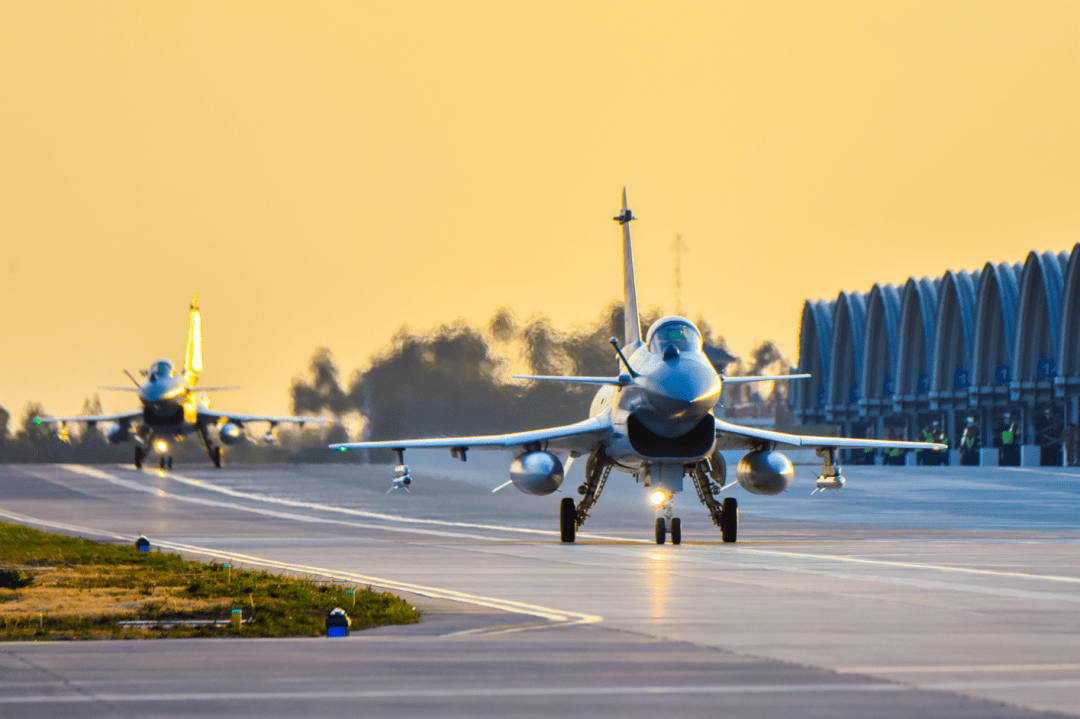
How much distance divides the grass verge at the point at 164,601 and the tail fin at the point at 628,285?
15008 millimetres

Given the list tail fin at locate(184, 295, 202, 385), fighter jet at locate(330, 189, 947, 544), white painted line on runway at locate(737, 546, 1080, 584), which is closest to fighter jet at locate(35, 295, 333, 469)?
tail fin at locate(184, 295, 202, 385)

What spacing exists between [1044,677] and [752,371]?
130 metres

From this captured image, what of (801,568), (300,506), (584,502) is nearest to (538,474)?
(584,502)

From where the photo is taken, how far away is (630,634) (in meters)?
12.3

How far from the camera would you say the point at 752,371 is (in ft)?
454

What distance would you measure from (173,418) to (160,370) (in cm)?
216

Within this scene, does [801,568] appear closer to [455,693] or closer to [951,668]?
[951,668]

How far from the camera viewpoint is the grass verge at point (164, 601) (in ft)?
40.7

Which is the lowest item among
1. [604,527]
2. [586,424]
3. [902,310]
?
[604,527]

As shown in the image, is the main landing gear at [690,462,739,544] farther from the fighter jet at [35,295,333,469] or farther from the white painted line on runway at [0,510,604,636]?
the fighter jet at [35,295,333,469]

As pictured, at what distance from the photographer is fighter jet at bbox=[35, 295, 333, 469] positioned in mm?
63906

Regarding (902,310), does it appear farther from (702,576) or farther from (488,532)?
(702,576)

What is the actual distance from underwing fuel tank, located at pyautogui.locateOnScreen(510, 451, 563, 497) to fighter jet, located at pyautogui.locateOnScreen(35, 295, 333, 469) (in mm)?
38560

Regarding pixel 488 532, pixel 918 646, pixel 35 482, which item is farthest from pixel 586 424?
pixel 35 482
